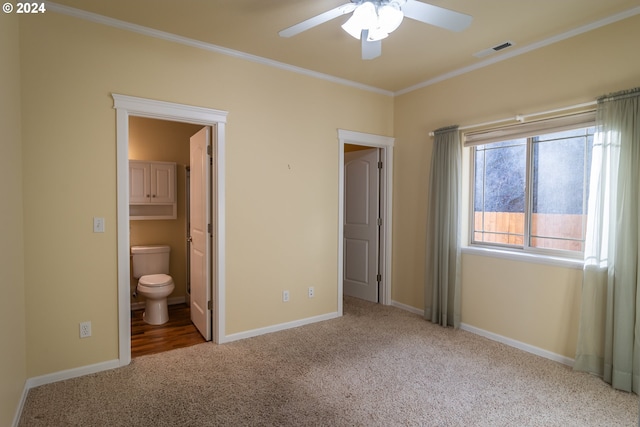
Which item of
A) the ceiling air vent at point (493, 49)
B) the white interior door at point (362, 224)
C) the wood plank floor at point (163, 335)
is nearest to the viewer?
the ceiling air vent at point (493, 49)

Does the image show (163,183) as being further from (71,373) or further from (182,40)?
(71,373)

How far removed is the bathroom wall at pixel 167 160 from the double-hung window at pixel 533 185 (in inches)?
139

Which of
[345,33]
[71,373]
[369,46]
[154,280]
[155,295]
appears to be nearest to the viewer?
[369,46]

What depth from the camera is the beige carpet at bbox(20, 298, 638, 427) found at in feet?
7.17

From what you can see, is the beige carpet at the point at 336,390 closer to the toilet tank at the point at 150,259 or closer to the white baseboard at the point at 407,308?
the white baseboard at the point at 407,308

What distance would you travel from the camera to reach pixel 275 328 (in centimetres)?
364

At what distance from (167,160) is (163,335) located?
2218 millimetres

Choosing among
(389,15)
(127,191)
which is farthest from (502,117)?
(127,191)

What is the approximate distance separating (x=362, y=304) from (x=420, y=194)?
161 centimetres

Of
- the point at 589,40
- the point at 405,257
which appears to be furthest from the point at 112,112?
the point at 589,40

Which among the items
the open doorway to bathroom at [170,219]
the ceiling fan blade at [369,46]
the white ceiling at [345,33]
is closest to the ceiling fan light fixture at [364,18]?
the ceiling fan blade at [369,46]

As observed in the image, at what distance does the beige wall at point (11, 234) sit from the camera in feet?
6.03

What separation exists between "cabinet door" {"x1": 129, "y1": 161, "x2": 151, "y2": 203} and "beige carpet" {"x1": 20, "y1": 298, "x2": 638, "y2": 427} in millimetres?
2014

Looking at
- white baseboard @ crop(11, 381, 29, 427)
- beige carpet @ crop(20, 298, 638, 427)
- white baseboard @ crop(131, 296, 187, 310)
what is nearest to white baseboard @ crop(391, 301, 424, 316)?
beige carpet @ crop(20, 298, 638, 427)
